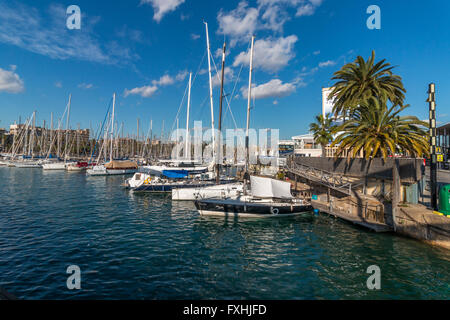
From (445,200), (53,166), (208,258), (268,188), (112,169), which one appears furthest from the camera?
(53,166)

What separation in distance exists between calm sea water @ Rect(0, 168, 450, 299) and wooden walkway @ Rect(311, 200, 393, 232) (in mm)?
611

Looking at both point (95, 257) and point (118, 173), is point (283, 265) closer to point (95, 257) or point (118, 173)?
point (95, 257)

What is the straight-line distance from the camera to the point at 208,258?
1420cm

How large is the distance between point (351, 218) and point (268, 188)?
798 centimetres

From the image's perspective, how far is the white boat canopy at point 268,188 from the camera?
23.5 m

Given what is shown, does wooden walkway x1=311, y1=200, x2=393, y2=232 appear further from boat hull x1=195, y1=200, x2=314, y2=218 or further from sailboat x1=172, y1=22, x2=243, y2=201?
sailboat x1=172, y1=22, x2=243, y2=201

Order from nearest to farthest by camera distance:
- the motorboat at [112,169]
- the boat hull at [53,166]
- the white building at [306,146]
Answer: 1. the motorboat at [112,169]
2. the white building at [306,146]
3. the boat hull at [53,166]

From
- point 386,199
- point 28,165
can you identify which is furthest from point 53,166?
point 386,199

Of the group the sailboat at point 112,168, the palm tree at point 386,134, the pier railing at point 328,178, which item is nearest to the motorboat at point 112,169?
the sailboat at point 112,168

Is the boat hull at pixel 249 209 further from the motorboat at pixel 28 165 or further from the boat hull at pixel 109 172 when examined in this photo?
the motorboat at pixel 28 165

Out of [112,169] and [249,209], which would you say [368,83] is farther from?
[112,169]

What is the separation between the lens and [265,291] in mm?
10727

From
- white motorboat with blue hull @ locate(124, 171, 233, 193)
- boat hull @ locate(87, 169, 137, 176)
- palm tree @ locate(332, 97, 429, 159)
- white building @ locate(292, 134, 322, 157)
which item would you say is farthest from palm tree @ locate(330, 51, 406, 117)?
boat hull @ locate(87, 169, 137, 176)

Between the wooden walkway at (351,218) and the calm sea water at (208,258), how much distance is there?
0.61 meters
